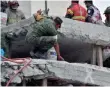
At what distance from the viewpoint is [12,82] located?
10.1m

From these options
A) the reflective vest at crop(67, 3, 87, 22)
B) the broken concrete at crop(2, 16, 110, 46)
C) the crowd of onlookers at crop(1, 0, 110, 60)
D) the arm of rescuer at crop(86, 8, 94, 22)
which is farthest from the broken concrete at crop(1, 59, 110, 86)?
the arm of rescuer at crop(86, 8, 94, 22)

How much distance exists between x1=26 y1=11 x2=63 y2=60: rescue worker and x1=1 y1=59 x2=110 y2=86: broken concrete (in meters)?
0.45

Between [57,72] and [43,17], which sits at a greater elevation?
[43,17]

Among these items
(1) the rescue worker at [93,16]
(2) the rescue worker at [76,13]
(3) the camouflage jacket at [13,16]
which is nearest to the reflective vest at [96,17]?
(1) the rescue worker at [93,16]

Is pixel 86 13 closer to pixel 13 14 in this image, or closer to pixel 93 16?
pixel 93 16

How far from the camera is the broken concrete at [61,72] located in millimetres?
10289

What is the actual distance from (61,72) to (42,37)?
0.78 meters

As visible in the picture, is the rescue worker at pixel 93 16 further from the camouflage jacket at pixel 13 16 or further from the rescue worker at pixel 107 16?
the camouflage jacket at pixel 13 16

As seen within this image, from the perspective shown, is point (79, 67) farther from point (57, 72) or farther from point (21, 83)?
point (21, 83)

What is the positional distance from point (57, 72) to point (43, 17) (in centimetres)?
131

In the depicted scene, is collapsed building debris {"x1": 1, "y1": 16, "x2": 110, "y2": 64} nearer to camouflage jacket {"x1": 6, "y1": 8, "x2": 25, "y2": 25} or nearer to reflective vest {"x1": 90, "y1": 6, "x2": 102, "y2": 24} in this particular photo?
reflective vest {"x1": 90, "y1": 6, "x2": 102, "y2": 24}

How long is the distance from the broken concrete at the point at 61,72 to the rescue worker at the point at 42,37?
446 mm

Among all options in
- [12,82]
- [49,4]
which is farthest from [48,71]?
[49,4]

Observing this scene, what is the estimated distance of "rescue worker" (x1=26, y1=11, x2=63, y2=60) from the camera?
11.0 m
